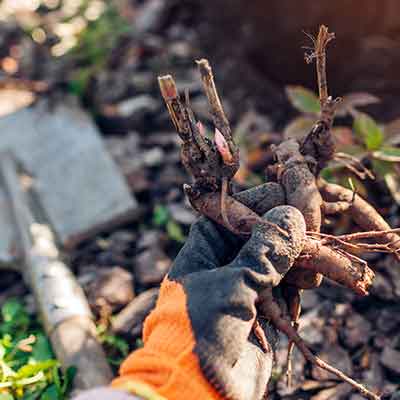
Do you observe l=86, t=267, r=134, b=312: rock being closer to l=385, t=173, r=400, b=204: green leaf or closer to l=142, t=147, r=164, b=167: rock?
l=142, t=147, r=164, b=167: rock

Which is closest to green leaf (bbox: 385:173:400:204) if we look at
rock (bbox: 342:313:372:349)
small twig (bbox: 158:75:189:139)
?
rock (bbox: 342:313:372:349)

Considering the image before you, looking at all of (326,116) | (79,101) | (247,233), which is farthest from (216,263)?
(79,101)

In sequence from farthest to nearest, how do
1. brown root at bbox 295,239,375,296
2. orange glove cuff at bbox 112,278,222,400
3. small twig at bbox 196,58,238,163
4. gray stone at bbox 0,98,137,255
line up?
1. gray stone at bbox 0,98,137,255
2. brown root at bbox 295,239,375,296
3. small twig at bbox 196,58,238,163
4. orange glove cuff at bbox 112,278,222,400

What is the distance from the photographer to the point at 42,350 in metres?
1.69

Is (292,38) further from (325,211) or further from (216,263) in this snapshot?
(216,263)

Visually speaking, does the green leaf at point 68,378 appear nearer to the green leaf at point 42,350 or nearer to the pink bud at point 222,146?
the green leaf at point 42,350

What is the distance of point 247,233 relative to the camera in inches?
48.8

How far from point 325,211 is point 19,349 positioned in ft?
3.28

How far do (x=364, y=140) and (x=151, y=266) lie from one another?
2.77 feet

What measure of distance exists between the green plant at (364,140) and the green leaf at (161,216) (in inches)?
22.7

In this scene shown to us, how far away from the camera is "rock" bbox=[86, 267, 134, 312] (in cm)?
186

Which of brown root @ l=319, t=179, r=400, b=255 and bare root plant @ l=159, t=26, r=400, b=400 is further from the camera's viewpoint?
brown root @ l=319, t=179, r=400, b=255

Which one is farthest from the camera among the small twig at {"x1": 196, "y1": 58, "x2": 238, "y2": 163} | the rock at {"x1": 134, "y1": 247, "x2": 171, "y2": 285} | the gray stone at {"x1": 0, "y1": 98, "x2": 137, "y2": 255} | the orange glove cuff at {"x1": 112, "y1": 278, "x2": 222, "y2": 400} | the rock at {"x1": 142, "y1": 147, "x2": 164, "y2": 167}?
the rock at {"x1": 142, "y1": 147, "x2": 164, "y2": 167}

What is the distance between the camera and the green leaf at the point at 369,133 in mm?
1794
